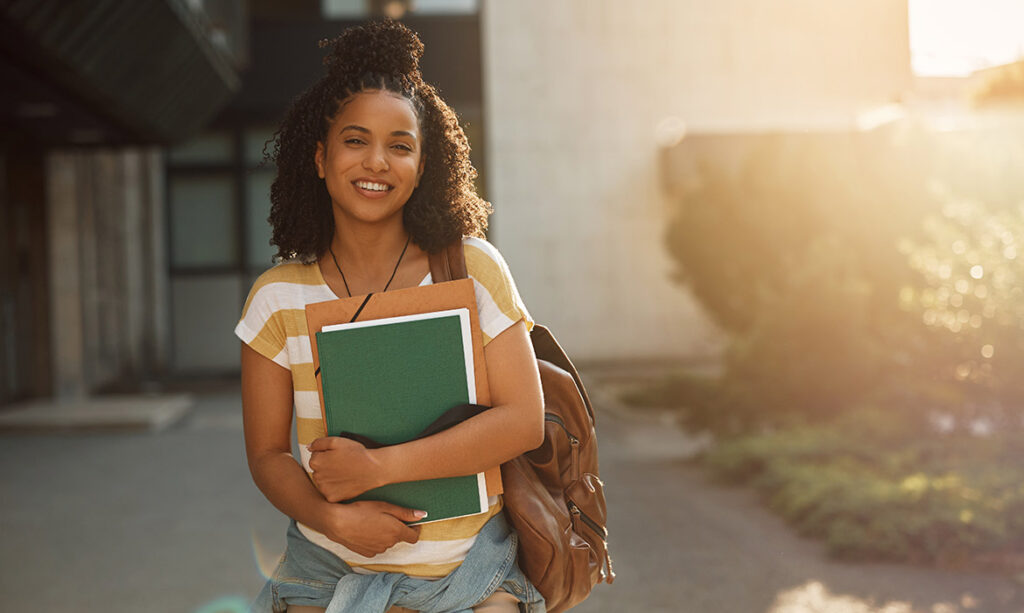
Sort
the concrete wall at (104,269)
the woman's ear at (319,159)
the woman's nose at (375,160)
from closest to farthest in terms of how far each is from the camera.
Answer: the woman's nose at (375,160) < the woman's ear at (319,159) < the concrete wall at (104,269)

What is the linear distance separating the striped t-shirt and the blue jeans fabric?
20mm

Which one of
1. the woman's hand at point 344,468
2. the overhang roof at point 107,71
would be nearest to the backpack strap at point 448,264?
the woman's hand at point 344,468

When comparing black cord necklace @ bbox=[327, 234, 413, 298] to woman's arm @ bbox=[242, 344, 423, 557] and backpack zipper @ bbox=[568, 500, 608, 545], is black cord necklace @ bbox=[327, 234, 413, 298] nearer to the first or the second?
woman's arm @ bbox=[242, 344, 423, 557]

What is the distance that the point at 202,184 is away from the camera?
15.5 m

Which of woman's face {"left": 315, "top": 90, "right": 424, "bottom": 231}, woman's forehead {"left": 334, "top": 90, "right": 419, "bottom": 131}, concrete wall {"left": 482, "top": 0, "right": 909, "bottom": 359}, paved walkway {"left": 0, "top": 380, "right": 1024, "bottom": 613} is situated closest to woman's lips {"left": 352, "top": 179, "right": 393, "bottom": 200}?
woman's face {"left": 315, "top": 90, "right": 424, "bottom": 231}

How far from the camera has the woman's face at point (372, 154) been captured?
1.70m

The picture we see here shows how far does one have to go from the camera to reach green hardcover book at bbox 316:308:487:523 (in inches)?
64.9

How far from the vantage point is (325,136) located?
177 cm

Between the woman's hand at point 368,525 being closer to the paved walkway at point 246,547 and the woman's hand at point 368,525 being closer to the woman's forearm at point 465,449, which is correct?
the woman's forearm at point 465,449

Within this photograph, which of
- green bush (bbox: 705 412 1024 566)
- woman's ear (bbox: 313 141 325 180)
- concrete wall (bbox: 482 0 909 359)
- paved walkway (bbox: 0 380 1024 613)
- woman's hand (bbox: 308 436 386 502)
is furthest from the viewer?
concrete wall (bbox: 482 0 909 359)

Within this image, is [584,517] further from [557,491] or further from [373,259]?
[373,259]

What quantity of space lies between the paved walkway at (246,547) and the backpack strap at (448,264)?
300cm

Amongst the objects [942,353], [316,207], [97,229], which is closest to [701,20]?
[97,229]

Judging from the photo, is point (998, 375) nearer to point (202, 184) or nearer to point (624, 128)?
point (624, 128)
